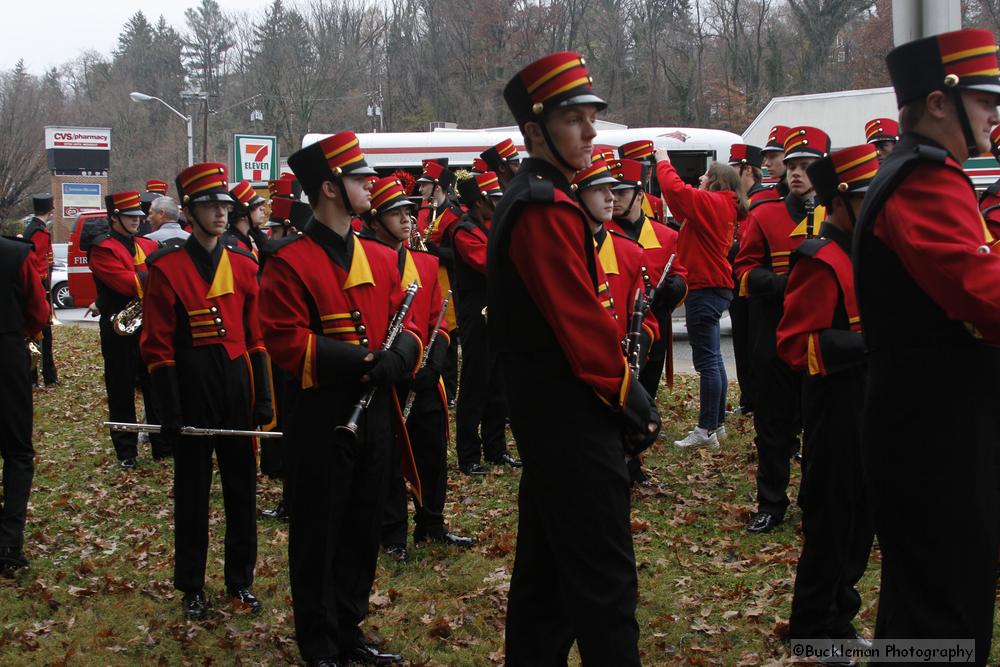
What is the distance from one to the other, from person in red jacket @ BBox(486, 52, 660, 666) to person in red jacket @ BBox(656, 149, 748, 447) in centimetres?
540

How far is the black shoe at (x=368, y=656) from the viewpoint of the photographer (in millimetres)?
5289

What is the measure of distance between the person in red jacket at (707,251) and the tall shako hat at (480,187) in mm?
1509

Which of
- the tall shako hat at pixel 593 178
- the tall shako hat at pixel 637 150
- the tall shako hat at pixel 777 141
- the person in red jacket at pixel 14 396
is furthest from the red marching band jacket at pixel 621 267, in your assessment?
the person in red jacket at pixel 14 396

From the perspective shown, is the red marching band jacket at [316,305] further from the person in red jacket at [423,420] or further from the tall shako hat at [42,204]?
the tall shako hat at [42,204]

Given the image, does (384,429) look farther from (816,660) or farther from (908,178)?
(908,178)

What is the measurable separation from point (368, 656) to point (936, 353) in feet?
10.2

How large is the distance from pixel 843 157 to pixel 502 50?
43056 mm

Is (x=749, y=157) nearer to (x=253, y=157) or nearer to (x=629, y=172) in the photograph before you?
(x=629, y=172)

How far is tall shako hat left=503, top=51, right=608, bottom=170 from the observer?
391 centimetres

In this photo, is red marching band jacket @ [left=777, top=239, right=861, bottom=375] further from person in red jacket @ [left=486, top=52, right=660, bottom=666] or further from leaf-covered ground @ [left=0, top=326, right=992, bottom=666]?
person in red jacket @ [left=486, top=52, right=660, bottom=666]

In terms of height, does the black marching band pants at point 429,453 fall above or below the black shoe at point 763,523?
above

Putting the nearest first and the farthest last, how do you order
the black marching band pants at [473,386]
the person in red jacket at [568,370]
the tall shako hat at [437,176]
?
1. the person in red jacket at [568,370]
2. the black marching band pants at [473,386]
3. the tall shako hat at [437,176]

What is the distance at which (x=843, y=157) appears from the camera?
16.5 ft

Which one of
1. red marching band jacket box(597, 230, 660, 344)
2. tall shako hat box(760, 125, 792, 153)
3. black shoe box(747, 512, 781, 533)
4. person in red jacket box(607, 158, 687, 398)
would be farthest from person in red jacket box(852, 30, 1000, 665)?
tall shako hat box(760, 125, 792, 153)
